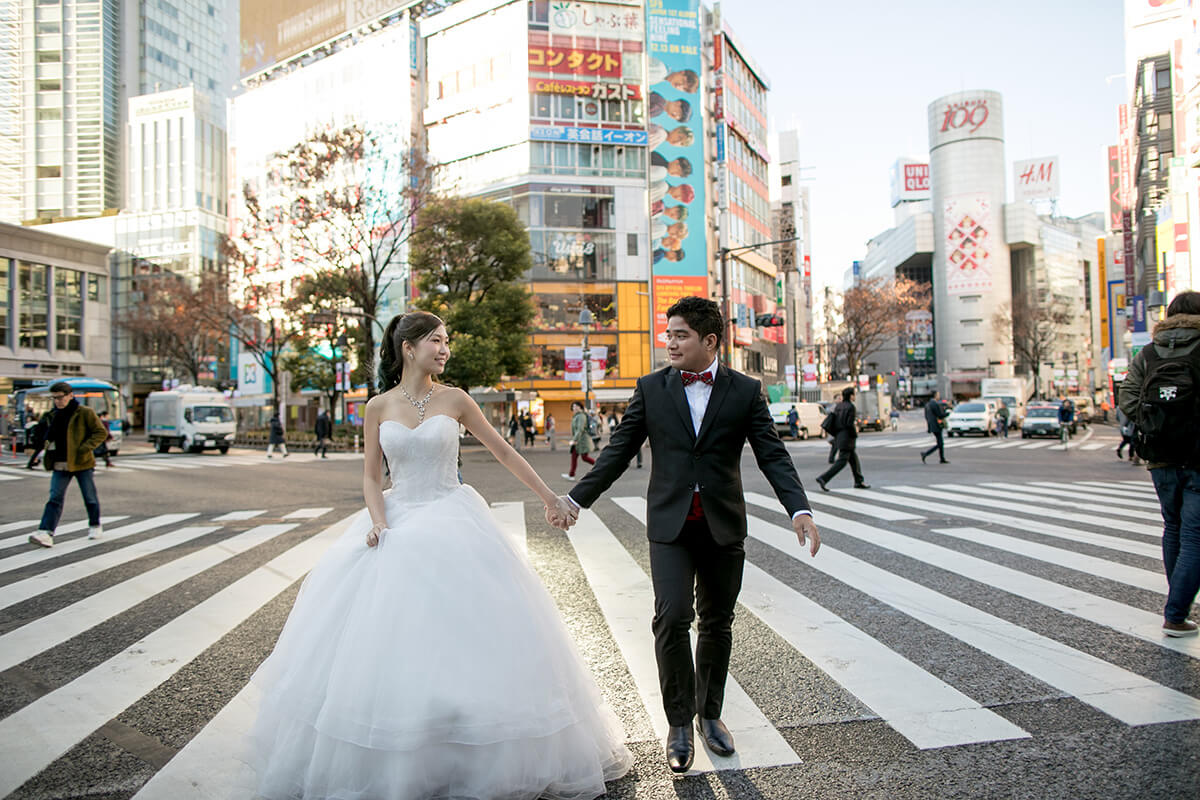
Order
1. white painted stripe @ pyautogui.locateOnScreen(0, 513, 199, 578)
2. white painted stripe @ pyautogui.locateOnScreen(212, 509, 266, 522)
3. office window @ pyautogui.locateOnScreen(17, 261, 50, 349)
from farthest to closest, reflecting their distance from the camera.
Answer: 1. office window @ pyautogui.locateOnScreen(17, 261, 50, 349)
2. white painted stripe @ pyautogui.locateOnScreen(212, 509, 266, 522)
3. white painted stripe @ pyautogui.locateOnScreen(0, 513, 199, 578)

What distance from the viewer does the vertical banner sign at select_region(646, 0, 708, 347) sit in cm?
4691

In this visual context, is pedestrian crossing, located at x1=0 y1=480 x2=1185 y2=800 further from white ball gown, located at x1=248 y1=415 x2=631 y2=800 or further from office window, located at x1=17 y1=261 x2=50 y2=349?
office window, located at x1=17 y1=261 x2=50 y2=349

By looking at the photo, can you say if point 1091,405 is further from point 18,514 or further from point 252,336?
point 18,514

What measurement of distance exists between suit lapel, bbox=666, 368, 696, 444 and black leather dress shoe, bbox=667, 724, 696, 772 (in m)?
1.07

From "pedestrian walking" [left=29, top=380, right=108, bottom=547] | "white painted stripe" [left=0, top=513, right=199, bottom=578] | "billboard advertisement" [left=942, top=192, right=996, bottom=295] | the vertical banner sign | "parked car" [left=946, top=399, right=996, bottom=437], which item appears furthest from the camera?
"billboard advertisement" [left=942, top=192, right=996, bottom=295]

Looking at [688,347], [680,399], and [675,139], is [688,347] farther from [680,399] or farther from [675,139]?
[675,139]

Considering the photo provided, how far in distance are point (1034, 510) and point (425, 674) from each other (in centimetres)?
932

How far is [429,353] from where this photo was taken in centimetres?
334

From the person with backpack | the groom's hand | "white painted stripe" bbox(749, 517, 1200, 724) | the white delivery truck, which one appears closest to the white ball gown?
the groom's hand

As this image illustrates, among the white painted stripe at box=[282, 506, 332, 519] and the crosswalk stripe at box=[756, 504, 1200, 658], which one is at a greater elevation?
the crosswalk stripe at box=[756, 504, 1200, 658]

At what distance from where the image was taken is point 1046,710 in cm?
336

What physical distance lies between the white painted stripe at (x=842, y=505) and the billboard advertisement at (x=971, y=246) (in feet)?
355

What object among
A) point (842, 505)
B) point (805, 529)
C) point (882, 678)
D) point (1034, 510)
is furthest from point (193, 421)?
point (805, 529)

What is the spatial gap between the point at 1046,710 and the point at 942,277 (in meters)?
118
